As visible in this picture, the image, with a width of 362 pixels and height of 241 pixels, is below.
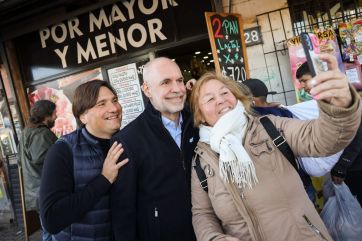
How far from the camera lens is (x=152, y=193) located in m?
2.22

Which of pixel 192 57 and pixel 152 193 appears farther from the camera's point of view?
pixel 192 57

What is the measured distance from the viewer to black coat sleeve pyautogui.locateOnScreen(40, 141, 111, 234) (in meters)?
2.07

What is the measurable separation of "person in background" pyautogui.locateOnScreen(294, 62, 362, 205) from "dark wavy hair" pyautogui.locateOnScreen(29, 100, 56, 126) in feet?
9.40

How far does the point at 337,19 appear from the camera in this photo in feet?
15.6

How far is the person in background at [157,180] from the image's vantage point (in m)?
2.18

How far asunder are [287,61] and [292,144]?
353 centimetres

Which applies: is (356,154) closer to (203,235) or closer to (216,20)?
(203,235)

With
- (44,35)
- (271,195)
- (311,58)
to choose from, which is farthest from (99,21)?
(311,58)

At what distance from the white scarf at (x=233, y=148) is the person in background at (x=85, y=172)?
0.67m

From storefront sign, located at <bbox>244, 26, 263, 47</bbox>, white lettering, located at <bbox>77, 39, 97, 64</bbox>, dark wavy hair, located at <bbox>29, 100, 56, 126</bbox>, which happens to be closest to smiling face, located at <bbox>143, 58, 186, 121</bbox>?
dark wavy hair, located at <bbox>29, 100, 56, 126</bbox>

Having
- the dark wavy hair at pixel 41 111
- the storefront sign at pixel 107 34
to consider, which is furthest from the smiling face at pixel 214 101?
the storefront sign at pixel 107 34

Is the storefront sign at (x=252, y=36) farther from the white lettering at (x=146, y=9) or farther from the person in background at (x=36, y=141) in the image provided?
the person in background at (x=36, y=141)

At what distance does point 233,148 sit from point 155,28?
4.34 m

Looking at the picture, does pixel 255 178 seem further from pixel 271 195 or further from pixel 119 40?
pixel 119 40
